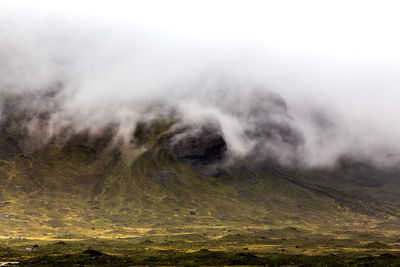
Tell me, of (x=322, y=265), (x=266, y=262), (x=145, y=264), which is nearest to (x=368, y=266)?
(x=322, y=265)

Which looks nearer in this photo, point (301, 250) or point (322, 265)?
point (322, 265)

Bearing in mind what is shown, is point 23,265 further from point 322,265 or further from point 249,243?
point 249,243

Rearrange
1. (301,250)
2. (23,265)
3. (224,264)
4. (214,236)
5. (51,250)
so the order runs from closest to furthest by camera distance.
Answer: (23,265) < (224,264) < (51,250) < (301,250) < (214,236)

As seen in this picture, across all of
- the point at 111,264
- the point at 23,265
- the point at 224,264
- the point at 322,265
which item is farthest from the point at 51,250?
the point at 322,265

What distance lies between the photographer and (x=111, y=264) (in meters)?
80.2

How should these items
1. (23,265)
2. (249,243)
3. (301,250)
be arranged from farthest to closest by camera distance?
1. (249,243)
2. (301,250)
3. (23,265)

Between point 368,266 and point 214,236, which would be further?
point 214,236

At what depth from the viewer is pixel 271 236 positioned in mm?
197750

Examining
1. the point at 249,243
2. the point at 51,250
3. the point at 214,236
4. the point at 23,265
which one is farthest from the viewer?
the point at 214,236

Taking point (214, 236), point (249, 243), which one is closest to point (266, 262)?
point (249, 243)

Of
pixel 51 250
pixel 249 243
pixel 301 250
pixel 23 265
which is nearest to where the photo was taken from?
pixel 23 265

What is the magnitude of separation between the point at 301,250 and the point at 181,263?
79238 millimetres

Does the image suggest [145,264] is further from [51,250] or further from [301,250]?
[301,250]

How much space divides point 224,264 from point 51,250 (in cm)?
6292
